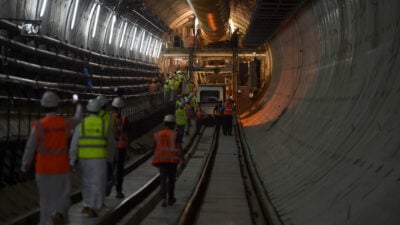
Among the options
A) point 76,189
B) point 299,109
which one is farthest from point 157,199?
point 299,109

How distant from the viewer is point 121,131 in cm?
1080

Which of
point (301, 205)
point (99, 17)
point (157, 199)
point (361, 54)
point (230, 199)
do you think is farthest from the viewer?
point (99, 17)

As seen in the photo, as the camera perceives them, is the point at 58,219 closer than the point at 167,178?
Yes

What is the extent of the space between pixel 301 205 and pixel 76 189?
16.3ft

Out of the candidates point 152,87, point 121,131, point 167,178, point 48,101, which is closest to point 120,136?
point 121,131

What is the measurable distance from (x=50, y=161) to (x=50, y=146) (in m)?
0.17

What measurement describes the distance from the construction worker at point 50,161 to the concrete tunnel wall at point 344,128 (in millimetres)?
3091

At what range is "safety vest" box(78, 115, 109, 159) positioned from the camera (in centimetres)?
845

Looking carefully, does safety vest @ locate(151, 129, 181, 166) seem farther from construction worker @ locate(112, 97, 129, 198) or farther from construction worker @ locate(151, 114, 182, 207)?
construction worker @ locate(112, 97, 129, 198)

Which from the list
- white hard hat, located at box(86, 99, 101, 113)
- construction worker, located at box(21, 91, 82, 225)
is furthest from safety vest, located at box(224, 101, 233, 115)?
construction worker, located at box(21, 91, 82, 225)

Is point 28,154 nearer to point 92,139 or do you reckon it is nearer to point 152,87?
point 92,139

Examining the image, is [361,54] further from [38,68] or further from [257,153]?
[257,153]

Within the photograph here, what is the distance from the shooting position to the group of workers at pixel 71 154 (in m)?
7.04

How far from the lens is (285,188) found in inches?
451
